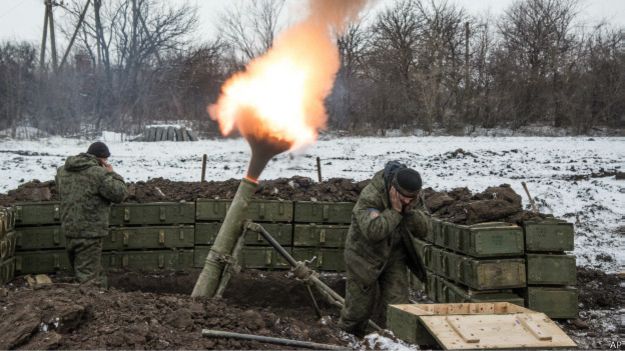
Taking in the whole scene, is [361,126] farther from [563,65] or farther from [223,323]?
[223,323]

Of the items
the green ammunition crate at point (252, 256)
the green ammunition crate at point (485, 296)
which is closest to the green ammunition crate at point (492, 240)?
the green ammunition crate at point (485, 296)

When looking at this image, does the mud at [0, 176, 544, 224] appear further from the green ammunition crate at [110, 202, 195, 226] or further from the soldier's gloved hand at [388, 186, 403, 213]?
the soldier's gloved hand at [388, 186, 403, 213]

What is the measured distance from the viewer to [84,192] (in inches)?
358

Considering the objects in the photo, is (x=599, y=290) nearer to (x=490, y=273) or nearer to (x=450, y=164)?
(x=490, y=273)

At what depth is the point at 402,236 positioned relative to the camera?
6797 mm

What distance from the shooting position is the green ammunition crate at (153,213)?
10.6 metres

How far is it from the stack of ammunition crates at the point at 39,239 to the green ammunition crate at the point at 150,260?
2.23ft

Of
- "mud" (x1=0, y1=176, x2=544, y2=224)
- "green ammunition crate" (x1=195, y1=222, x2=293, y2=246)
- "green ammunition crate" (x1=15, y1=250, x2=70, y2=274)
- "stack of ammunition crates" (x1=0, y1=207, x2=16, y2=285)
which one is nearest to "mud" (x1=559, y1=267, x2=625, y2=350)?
"mud" (x1=0, y1=176, x2=544, y2=224)

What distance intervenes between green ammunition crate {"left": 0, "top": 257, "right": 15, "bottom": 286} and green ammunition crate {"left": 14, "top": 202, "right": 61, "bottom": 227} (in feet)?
1.96

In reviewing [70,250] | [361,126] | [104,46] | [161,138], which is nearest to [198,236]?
[70,250]

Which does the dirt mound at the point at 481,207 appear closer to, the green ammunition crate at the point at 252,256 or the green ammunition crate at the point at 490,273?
the green ammunition crate at the point at 490,273

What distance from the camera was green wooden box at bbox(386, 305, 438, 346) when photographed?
16.5 feet

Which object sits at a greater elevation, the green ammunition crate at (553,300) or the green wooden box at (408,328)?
the green wooden box at (408,328)

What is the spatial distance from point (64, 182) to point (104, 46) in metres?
25.1
